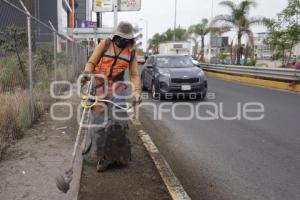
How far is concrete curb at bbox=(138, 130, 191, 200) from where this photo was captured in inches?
168

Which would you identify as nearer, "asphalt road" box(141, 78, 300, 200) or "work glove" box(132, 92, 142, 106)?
"asphalt road" box(141, 78, 300, 200)

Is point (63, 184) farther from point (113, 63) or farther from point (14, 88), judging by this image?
point (14, 88)

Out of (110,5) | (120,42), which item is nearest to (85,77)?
(120,42)

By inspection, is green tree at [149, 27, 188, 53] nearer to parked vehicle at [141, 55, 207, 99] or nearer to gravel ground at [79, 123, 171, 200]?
parked vehicle at [141, 55, 207, 99]

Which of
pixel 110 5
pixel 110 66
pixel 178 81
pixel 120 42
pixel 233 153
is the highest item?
pixel 110 5

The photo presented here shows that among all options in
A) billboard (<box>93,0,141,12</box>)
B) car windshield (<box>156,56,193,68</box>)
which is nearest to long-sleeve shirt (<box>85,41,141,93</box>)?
car windshield (<box>156,56,193,68</box>)

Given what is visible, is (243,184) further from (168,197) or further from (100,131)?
(100,131)

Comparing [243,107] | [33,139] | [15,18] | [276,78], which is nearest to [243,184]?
[33,139]

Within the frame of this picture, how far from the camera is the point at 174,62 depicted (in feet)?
47.0

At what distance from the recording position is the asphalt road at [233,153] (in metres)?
4.62

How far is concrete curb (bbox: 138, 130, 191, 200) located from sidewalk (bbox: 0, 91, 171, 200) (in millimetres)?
70

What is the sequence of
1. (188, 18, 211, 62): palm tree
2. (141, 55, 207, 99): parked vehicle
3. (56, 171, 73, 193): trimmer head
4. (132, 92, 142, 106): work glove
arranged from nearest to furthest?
(56, 171, 73, 193): trimmer head, (132, 92, 142, 106): work glove, (141, 55, 207, 99): parked vehicle, (188, 18, 211, 62): palm tree

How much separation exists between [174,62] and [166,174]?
9.74 metres

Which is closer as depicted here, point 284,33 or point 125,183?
point 125,183
